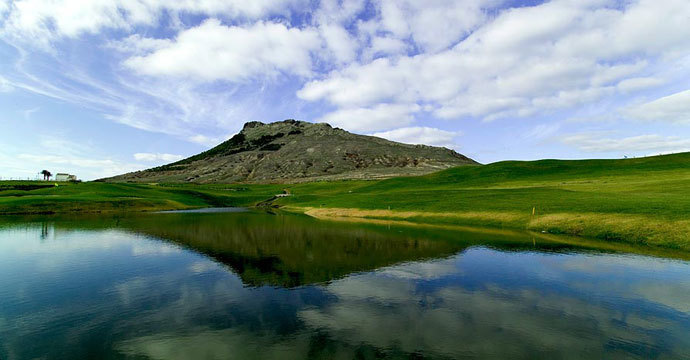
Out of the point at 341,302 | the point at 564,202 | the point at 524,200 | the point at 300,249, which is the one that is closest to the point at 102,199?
the point at 300,249

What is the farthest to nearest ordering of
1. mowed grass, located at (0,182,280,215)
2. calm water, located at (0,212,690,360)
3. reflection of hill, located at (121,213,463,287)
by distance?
1. mowed grass, located at (0,182,280,215)
2. reflection of hill, located at (121,213,463,287)
3. calm water, located at (0,212,690,360)

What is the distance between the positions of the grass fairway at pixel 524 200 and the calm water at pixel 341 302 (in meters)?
10.5

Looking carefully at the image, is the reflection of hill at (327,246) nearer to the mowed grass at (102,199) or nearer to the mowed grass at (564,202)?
the mowed grass at (564,202)

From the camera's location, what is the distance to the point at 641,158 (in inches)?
4355

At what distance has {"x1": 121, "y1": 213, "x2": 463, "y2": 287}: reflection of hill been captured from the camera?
26703mm

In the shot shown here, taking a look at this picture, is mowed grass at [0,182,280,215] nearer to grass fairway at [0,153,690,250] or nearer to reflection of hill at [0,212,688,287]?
grass fairway at [0,153,690,250]

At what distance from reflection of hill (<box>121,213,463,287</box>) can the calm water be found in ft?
0.98

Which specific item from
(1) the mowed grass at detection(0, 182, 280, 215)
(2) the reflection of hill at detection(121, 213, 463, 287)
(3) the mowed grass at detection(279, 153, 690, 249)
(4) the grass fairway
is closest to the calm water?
(2) the reflection of hill at detection(121, 213, 463, 287)

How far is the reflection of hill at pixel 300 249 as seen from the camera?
2670cm

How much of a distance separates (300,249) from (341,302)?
17.6 meters

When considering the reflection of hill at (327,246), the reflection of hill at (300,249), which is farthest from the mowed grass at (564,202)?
the reflection of hill at (300,249)

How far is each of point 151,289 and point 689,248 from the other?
47.8m

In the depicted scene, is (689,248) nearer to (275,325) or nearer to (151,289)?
(275,325)

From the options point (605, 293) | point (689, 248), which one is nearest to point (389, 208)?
point (689, 248)
